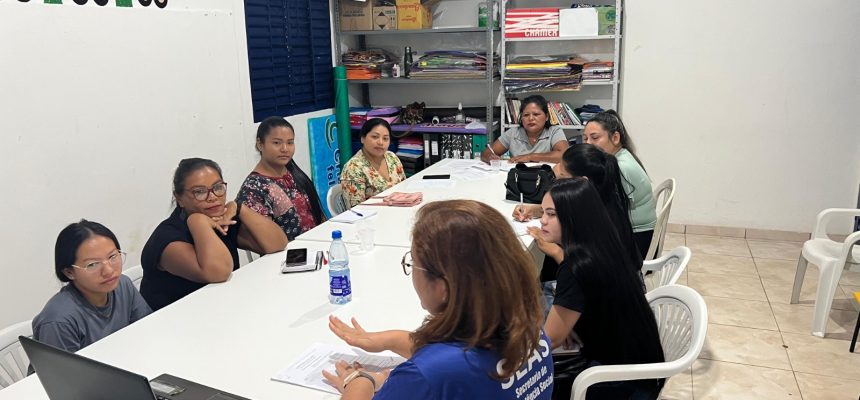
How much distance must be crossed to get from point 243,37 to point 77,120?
148cm

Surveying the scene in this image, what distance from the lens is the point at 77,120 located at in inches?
121

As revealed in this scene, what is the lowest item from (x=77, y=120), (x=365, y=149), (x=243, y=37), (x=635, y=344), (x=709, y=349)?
(x=709, y=349)

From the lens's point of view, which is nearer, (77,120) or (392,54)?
(77,120)

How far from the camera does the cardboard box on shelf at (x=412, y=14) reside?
523 cm

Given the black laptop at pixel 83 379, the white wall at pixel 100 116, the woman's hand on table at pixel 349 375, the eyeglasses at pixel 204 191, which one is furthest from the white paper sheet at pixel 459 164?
the black laptop at pixel 83 379

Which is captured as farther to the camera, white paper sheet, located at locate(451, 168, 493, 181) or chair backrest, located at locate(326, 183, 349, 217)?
white paper sheet, located at locate(451, 168, 493, 181)

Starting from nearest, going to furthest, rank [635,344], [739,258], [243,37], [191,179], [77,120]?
1. [635,344]
2. [191,179]
3. [77,120]
4. [243,37]
5. [739,258]

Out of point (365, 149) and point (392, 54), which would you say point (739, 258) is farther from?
point (392, 54)

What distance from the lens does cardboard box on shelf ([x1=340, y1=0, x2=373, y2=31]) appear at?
17.7 ft

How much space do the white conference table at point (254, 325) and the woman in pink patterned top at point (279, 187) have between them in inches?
20.5

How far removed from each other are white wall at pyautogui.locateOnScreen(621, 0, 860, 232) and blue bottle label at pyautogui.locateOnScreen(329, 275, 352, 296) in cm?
378

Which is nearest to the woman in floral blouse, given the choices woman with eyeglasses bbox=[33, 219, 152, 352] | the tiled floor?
woman with eyeglasses bbox=[33, 219, 152, 352]

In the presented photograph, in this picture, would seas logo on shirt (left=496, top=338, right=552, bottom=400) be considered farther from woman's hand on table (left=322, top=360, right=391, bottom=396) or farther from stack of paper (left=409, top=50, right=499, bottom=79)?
stack of paper (left=409, top=50, right=499, bottom=79)

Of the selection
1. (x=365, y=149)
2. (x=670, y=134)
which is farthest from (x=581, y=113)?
(x=365, y=149)
